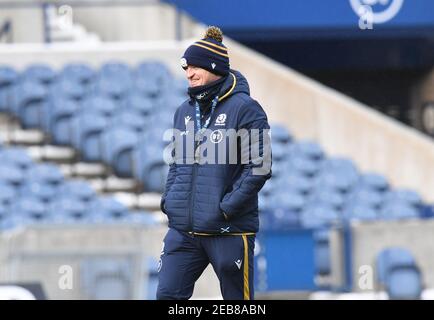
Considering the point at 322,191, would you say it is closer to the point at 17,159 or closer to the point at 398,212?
the point at 398,212

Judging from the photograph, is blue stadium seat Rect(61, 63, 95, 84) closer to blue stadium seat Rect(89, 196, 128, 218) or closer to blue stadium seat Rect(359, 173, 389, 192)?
blue stadium seat Rect(89, 196, 128, 218)

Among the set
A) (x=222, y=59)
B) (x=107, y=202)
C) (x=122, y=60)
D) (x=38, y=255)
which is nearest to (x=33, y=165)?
(x=107, y=202)

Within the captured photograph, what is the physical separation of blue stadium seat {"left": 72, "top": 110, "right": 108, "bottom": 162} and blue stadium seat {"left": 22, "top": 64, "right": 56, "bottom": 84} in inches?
34.0

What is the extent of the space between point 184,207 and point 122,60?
10.1 metres

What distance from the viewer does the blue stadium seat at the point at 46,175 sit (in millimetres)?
13938

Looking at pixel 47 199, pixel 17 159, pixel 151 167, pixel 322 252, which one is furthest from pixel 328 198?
pixel 17 159

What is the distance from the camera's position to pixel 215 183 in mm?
6094

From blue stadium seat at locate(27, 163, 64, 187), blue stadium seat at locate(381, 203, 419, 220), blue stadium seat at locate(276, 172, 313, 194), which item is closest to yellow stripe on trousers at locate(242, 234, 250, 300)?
blue stadium seat at locate(381, 203, 419, 220)

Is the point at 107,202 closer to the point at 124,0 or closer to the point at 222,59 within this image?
the point at 124,0

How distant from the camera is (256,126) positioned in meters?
6.14

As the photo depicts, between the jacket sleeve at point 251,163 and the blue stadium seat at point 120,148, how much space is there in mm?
8418

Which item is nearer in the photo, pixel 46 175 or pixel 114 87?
pixel 46 175

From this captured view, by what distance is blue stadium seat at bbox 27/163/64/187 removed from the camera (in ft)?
Result: 45.7

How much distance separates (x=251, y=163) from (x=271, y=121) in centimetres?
1009
